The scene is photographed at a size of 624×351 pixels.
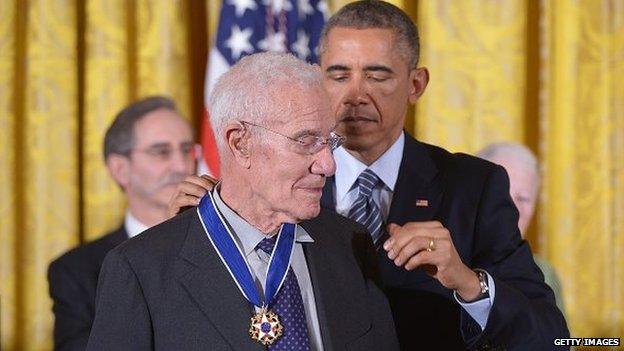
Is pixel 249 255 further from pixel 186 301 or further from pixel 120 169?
pixel 120 169

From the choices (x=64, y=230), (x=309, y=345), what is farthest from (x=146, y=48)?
(x=309, y=345)

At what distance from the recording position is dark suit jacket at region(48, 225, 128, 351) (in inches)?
150

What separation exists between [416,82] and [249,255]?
0.82 meters

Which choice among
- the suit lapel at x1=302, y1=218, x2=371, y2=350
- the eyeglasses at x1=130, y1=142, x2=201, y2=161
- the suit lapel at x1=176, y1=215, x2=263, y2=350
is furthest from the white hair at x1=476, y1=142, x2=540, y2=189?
the suit lapel at x1=176, y1=215, x2=263, y2=350

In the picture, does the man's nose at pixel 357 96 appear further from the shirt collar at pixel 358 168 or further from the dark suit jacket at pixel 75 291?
the dark suit jacket at pixel 75 291

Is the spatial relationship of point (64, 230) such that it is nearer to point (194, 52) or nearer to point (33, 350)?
point (33, 350)

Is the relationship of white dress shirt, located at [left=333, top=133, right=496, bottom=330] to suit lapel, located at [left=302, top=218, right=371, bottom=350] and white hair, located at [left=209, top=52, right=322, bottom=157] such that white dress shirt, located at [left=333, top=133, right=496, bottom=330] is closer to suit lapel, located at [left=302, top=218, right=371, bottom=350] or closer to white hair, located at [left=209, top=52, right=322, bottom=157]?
suit lapel, located at [left=302, top=218, right=371, bottom=350]

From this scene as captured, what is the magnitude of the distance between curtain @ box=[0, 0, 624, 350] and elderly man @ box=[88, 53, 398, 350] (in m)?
2.71

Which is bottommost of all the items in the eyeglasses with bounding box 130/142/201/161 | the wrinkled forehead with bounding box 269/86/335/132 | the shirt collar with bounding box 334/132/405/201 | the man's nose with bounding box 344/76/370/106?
the shirt collar with bounding box 334/132/405/201

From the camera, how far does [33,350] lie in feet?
16.1

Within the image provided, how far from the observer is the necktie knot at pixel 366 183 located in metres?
2.73

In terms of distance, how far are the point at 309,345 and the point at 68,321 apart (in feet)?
6.00

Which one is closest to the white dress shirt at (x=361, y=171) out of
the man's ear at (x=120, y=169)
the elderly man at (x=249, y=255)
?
the elderly man at (x=249, y=255)

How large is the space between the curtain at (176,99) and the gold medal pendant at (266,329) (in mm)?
2850
